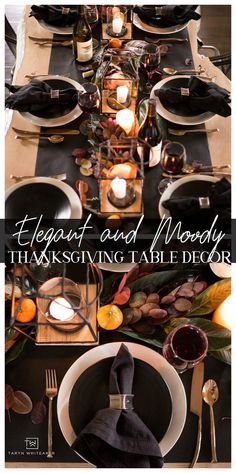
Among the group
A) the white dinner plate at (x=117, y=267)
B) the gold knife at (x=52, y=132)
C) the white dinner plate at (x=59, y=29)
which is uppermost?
the white dinner plate at (x=59, y=29)

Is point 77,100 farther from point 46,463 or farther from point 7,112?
point 46,463

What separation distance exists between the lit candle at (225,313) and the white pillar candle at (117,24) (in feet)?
3.82

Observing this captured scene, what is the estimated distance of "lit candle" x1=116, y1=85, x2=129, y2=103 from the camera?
1.63m

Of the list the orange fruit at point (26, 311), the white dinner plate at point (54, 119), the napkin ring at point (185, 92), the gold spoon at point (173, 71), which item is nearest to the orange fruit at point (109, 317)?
the orange fruit at point (26, 311)

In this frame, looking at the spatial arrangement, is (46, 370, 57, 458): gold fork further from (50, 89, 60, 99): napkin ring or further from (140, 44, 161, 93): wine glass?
(140, 44, 161, 93): wine glass

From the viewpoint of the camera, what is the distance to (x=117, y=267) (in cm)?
137

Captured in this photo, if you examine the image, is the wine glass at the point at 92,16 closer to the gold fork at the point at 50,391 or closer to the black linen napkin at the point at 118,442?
the gold fork at the point at 50,391

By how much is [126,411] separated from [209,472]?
243 mm

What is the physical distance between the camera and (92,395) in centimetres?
121

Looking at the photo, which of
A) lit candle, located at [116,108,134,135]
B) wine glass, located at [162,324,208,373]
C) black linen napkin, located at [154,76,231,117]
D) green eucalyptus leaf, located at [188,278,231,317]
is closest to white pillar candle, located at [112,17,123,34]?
black linen napkin, located at [154,76,231,117]

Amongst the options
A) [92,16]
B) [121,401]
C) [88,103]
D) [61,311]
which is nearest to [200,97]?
[88,103]

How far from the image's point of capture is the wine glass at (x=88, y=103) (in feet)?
5.29

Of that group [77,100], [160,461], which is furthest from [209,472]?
[77,100]

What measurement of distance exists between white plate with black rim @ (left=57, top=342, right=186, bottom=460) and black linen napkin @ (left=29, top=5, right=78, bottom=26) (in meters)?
1.32
